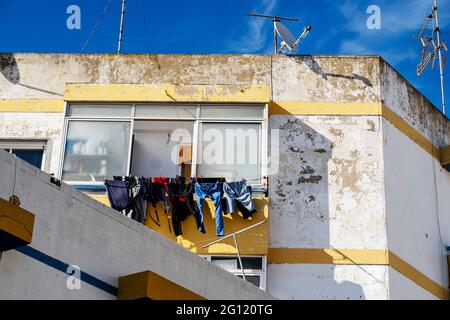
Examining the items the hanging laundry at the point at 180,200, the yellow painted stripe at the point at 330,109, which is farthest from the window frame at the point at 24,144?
the yellow painted stripe at the point at 330,109

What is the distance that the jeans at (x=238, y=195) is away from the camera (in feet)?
55.3

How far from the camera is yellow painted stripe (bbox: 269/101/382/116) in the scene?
18.5 metres

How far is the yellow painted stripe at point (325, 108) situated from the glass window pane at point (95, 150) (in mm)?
3249

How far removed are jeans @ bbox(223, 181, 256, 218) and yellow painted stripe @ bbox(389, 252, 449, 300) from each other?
3.06 meters

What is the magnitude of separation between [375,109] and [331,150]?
1.37m

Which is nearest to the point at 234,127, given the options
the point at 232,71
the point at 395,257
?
the point at 232,71

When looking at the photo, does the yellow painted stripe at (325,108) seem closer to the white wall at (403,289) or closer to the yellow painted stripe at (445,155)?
the yellow painted stripe at (445,155)

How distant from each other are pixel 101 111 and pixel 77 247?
28.1 ft

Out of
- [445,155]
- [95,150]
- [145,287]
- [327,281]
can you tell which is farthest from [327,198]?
[145,287]

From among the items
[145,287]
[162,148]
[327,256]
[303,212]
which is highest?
[162,148]

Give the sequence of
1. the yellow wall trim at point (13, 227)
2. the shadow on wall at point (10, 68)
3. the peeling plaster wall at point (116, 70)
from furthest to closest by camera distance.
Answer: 1. the shadow on wall at point (10, 68)
2. the peeling plaster wall at point (116, 70)
3. the yellow wall trim at point (13, 227)

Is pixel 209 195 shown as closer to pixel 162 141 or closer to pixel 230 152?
pixel 230 152

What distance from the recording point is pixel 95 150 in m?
18.0

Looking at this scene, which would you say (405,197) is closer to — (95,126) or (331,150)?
(331,150)
